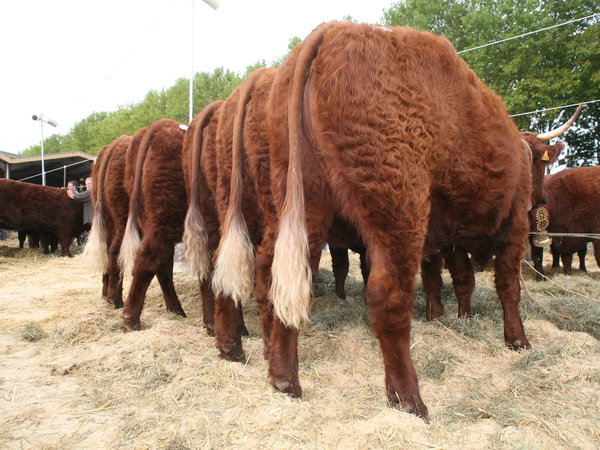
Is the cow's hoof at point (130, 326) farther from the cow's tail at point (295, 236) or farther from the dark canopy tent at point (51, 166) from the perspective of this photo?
the dark canopy tent at point (51, 166)

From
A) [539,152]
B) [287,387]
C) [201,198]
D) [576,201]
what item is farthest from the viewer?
[576,201]

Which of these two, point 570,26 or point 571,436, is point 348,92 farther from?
point 570,26

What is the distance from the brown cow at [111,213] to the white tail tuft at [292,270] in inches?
126

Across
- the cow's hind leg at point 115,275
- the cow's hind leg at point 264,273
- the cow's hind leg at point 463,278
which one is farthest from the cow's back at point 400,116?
the cow's hind leg at point 115,275

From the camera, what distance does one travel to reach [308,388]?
256cm

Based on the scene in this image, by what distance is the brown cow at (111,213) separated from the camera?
4.82 meters

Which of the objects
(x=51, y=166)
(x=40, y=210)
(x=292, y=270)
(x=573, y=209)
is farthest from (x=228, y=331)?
(x=51, y=166)

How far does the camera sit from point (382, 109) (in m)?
2.18

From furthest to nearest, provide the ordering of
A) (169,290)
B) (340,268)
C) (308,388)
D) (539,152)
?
(340,268) → (539,152) → (169,290) → (308,388)

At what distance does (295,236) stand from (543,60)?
1838 centimetres

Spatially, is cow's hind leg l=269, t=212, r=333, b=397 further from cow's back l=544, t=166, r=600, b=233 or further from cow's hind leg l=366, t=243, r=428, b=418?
cow's back l=544, t=166, r=600, b=233

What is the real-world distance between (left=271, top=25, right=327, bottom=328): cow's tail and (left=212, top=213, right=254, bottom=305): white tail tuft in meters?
0.51

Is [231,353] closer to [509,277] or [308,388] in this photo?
[308,388]

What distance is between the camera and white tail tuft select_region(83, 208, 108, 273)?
4.83 m
